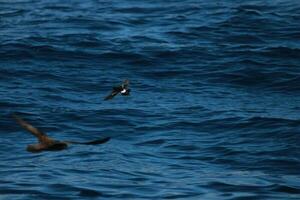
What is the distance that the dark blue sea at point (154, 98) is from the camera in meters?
22.7

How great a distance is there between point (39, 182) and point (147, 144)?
3782 mm

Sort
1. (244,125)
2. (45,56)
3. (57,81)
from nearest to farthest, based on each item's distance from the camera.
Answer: (244,125)
(57,81)
(45,56)

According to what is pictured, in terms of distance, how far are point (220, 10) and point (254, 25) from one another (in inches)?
93.4

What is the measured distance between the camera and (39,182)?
22375mm

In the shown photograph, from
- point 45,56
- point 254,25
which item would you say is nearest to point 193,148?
point 45,56

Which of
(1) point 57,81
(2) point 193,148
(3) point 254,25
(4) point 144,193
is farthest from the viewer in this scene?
(3) point 254,25

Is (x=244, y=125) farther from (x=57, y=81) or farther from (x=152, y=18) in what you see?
(x=152, y=18)

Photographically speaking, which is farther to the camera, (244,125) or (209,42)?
(209,42)

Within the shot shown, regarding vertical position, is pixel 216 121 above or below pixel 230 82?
below

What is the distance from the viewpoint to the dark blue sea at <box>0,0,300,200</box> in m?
22.7

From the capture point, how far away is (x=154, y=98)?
29.2m

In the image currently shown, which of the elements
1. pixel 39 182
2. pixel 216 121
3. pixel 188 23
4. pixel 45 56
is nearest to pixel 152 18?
pixel 188 23

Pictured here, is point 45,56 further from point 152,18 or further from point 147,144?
point 147,144

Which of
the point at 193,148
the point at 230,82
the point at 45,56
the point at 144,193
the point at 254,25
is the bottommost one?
the point at 144,193
